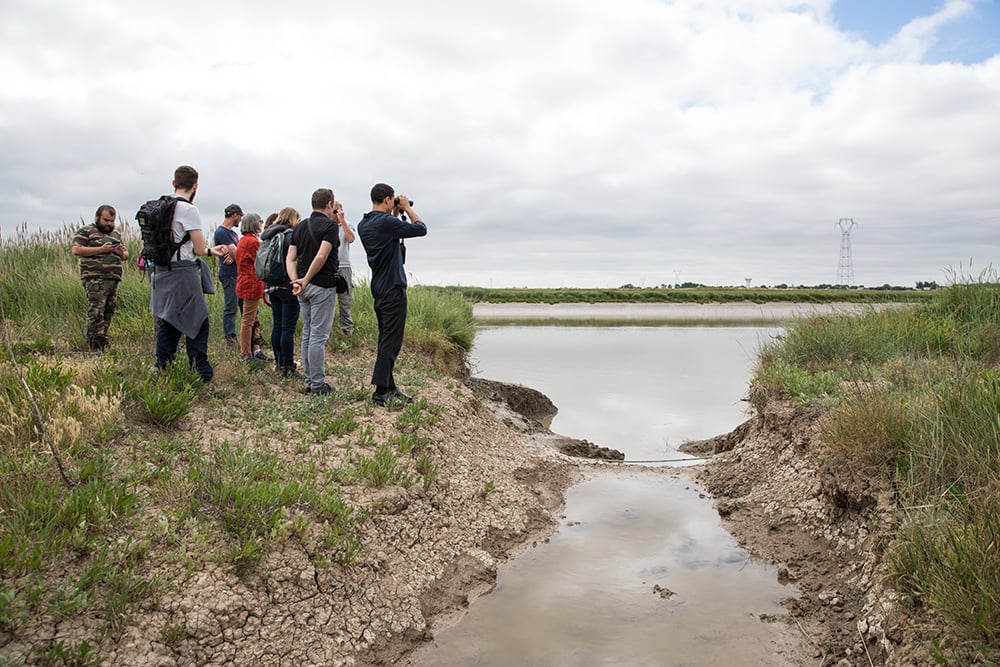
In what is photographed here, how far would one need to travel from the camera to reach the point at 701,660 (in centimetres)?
397

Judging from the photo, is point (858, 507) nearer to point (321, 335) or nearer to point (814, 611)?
point (814, 611)

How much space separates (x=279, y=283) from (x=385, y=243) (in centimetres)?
157

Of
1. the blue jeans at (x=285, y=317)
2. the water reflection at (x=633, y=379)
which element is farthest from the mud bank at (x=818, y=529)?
the blue jeans at (x=285, y=317)

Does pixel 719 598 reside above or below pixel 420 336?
below

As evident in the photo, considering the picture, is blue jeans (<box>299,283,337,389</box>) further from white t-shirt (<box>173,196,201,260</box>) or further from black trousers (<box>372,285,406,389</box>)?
white t-shirt (<box>173,196,201,260</box>)

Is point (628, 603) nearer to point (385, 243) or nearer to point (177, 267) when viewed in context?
point (385, 243)

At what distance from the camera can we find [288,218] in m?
8.28

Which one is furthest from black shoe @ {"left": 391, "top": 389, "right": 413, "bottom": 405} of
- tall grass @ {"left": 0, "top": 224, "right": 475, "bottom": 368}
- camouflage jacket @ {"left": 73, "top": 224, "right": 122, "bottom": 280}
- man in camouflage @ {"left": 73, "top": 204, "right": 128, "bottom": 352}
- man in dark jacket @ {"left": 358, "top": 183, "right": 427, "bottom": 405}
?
camouflage jacket @ {"left": 73, "top": 224, "right": 122, "bottom": 280}

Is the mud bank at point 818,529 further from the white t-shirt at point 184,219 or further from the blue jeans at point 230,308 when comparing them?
the blue jeans at point 230,308

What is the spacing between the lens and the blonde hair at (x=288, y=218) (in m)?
8.24

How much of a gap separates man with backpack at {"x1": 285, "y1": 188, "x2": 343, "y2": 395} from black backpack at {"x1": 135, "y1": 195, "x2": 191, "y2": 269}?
1.30 metres

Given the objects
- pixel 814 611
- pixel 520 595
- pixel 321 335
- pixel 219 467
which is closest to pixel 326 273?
pixel 321 335

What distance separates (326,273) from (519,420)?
4.41 meters

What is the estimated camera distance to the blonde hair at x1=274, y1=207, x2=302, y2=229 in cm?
824
